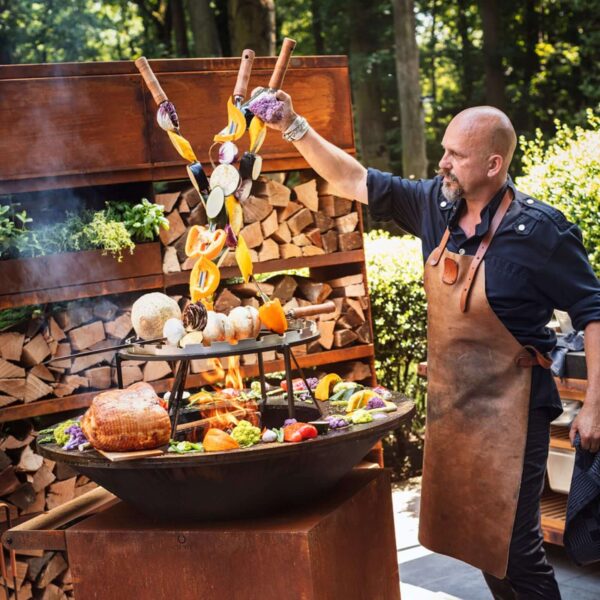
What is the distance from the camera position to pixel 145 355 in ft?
9.18

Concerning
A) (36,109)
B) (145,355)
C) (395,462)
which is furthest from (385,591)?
(395,462)

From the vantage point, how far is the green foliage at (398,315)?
5.92 meters

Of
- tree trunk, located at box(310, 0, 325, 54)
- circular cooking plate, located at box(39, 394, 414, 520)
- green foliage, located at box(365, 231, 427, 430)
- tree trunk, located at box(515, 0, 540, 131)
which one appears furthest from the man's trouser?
tree trunk, located at box(310, 0, 325, 54)

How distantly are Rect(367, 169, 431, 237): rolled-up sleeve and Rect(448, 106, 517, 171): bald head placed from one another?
Answer: 0.35m

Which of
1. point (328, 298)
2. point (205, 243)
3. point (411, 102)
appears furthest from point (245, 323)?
point (411, 102)

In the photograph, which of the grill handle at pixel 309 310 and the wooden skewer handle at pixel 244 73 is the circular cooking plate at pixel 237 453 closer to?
the grill handle at pixel 309 310

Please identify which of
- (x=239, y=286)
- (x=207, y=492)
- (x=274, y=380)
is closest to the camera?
(x=207, y=492)

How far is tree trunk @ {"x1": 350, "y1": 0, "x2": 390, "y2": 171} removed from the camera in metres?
12.6

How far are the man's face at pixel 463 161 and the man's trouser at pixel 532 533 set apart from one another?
784mm

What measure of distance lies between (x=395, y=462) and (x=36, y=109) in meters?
3.39

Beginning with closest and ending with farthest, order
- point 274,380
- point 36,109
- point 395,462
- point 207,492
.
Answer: point 207,492
point 36,109
point 274,380
point 395,462

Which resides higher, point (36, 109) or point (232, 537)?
point (36, 109)

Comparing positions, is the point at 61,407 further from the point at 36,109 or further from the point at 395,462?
the point at 395,462

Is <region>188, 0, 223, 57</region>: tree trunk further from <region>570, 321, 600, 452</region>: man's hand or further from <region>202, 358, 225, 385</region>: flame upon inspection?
<region>570, 321, 600, 452</region>: man's hand
